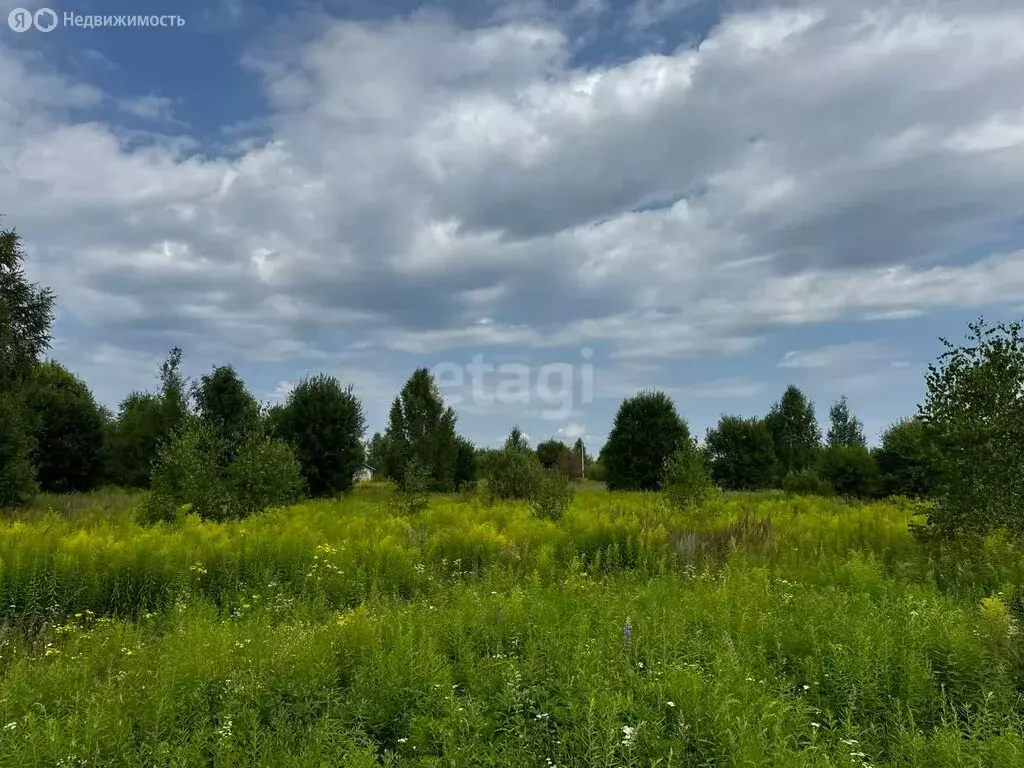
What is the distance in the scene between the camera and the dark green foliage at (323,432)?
1156 inches

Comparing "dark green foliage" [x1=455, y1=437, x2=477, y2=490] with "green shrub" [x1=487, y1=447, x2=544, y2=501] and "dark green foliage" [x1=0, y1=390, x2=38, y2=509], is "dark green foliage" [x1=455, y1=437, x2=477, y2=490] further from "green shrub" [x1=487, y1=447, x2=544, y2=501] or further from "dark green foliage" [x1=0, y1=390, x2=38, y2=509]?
"dark green foliage" [x1=0, y1=390, x2=38, y2=509]

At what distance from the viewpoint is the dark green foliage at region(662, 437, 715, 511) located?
17.7m

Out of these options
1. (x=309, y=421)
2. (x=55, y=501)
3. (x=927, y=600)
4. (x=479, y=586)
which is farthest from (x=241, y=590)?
(x=309, y=421)

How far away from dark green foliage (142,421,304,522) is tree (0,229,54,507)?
6.92 meters

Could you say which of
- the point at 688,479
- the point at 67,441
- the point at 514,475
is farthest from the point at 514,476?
the point at 67,441

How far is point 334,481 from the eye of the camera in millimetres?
29969

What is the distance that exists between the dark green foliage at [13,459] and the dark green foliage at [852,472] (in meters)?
30.8

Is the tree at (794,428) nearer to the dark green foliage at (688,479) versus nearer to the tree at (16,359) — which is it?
the dark green foliage at (688,479)

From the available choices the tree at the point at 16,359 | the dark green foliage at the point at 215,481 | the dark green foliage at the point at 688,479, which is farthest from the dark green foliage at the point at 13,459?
the dark green foliage at the point at 688,479

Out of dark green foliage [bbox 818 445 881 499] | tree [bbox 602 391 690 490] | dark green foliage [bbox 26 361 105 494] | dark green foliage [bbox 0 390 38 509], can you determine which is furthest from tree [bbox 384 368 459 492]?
dark green foliage [bbox 818 445 881 499]

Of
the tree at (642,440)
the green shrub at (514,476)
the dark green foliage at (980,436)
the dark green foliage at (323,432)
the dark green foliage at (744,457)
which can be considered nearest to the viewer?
the dark green foliage at (980,436)

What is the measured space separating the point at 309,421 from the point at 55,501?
971 centimetres

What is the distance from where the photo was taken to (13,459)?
20719mm

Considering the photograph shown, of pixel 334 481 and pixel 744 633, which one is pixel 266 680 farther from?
pixel 334 481
